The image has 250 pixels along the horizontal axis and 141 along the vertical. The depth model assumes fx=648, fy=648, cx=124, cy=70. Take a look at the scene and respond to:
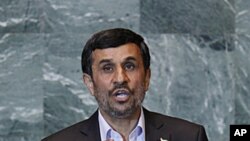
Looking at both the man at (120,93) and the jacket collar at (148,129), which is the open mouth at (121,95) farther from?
the jacket collar at (148,129)

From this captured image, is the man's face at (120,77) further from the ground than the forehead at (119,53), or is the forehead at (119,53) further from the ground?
the forehead at (119,53)

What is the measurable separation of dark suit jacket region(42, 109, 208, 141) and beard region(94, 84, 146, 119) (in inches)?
4.7

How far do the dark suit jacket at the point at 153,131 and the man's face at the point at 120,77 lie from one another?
12cm

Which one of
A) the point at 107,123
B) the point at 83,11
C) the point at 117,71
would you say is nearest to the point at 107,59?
the point at 117,71

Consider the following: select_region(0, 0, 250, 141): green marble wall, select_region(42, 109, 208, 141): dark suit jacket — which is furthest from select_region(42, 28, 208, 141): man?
select_region(0, 0, 250, 141): green marble wall

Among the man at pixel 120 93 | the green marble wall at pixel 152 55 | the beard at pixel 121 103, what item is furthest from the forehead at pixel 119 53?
the green marble wall at pixel 152 55

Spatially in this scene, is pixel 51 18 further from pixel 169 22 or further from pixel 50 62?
pixel 169 22

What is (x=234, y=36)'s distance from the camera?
363 centimetres

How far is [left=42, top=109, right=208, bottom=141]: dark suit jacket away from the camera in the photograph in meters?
2.26

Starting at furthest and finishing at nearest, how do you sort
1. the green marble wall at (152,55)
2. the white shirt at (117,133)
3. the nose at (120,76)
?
the green marble wall at (152,55) → the white shirt at (117,133) → the nose at (120,76)

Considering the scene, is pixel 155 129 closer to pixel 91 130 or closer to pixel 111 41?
pixel 91 130

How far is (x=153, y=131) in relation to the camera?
7.42 ft

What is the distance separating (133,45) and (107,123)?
11.1 inches

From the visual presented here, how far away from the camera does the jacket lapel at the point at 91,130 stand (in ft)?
7.38
